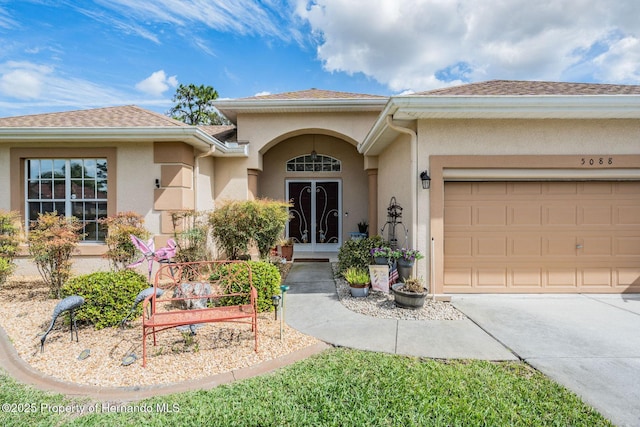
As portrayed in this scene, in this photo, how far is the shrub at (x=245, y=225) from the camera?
24.5 feet

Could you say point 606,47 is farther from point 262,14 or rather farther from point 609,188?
point 262,14

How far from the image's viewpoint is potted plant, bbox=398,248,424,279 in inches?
241

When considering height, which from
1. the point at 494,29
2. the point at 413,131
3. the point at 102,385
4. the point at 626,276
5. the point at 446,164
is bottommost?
the point at 102,385

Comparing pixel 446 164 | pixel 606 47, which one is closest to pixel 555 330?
pixel 446 164

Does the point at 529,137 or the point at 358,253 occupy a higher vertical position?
the point at 529,137

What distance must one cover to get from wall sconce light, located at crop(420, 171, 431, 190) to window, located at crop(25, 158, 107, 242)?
8.11 metres

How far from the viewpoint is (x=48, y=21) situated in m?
8.16

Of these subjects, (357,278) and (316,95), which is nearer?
(357,278)

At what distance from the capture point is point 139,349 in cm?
406

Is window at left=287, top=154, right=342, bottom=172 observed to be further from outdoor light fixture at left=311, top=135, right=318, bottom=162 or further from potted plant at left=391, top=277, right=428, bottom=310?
potted plant at left=391, top=277, right=428, bottom=310

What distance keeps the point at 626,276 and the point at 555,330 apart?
3.58 m

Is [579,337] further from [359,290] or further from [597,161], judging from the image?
[597,161]

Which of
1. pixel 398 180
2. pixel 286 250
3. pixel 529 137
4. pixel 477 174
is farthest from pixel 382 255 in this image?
pixel 286 250

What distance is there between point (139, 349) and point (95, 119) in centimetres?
715
